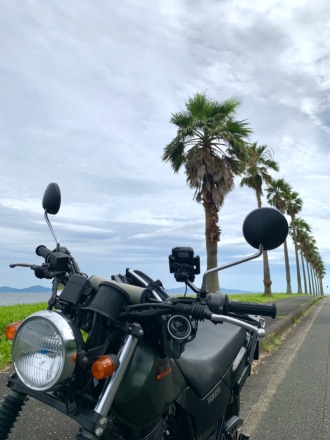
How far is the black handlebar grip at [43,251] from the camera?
2.19 metres

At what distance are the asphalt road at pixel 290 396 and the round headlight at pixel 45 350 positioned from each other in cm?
245

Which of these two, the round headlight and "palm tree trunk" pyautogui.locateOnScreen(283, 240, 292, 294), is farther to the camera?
"palm tree trunk" pyautogui.locateOnScreen(283, 240, 292, 294)

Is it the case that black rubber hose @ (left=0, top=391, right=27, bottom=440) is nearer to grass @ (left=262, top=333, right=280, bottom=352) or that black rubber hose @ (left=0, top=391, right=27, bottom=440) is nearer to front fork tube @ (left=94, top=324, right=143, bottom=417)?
front fork tube @ (left=94, top=324, right=143, bottom=417)

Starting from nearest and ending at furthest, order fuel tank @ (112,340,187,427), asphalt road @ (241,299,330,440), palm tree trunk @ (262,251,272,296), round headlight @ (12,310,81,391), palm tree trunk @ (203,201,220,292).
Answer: round headlight @ (12,310,81,391) < fuel tank @ (112,340,187,427) < asphalt road @ (241,299,330,440) < palm tree trunk @ (203,201,220,292) < palm tree trunk @ (262,251,272,296)

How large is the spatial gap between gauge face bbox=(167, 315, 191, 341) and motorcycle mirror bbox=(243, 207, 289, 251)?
51 centimetres

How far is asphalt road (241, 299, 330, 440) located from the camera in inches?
134

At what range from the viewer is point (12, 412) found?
1641 millimetres

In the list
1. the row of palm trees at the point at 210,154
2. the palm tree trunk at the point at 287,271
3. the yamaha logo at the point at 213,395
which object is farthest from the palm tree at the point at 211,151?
the palm tree trunk at the point at 287,271

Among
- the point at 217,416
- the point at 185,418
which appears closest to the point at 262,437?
the point at 217,416

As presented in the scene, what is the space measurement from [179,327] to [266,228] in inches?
23.3

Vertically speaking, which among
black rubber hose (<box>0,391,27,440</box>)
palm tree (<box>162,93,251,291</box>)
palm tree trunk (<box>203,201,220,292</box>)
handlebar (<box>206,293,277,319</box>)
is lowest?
black rubber hose (<box>0,391,27,440</box>)

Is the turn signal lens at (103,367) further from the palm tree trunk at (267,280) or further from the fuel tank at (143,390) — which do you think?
the palm tree trunk at (267,280)

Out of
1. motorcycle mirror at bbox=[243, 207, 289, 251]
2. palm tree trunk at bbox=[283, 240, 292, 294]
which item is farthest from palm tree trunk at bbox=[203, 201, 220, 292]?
palm tree trunk at bbox=[283, 240, 292, 294]

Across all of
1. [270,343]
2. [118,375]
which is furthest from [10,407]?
[270,343]
